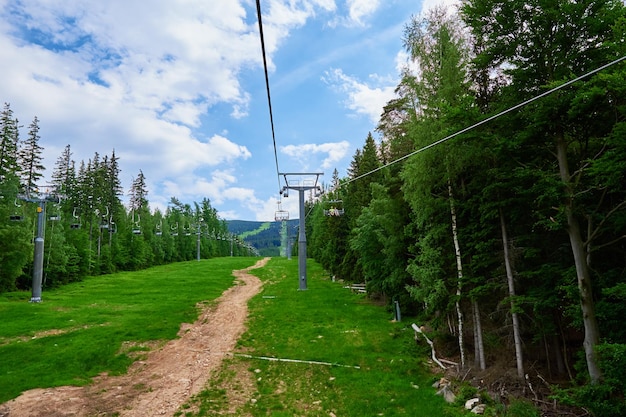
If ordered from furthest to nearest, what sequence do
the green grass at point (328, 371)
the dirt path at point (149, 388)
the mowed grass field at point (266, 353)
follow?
the mowed grass field at point (266, 353) < the green grass at point (328, 371) < the dirt path at point (149, 388)

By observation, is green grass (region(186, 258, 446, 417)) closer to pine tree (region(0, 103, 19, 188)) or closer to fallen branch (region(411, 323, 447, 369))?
fallen branch (region(411, 323, 447, 369))

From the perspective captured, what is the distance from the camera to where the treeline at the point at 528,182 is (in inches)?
344

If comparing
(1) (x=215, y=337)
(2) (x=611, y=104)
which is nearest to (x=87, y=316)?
(1) (x=215, y=337)

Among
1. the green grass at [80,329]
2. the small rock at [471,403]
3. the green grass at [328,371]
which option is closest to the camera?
the small rock at [471,403]

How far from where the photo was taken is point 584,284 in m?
9.12

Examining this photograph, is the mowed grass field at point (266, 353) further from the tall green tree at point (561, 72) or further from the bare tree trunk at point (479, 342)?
the tall green tree at point (561, 72)

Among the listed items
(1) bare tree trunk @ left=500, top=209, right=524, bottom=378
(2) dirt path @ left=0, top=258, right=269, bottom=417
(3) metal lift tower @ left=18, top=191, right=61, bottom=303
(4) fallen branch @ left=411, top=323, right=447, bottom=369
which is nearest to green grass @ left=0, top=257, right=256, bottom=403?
(2) dirt path @ left=0, top=258, right=269, bottom=417

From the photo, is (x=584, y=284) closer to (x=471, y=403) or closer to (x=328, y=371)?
(x=471, y=403)

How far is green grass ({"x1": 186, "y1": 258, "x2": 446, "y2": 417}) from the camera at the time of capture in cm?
1023

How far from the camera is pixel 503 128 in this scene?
1098cm

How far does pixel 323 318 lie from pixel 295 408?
1085 cm

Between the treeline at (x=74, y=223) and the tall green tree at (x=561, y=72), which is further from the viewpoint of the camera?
the treeline at (x=74, y=223)

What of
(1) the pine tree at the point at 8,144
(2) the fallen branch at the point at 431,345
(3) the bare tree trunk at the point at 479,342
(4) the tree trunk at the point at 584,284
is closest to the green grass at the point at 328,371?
(2) the fallen branch at the point at 431,345

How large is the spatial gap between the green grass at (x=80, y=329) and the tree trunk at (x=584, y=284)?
14165 mm
